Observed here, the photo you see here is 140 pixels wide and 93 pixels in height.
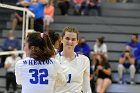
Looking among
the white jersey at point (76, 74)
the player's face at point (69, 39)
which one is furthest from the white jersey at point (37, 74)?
the player's face at point (69, 39)

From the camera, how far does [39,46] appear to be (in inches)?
128

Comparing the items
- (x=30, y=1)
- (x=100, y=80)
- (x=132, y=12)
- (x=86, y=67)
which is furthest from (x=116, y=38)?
(x=86, y=67)

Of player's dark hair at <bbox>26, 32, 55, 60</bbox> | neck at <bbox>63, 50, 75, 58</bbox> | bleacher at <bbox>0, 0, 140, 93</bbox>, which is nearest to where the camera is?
player's dark hair at <bbox>26, 32, 55, 60</bbox>

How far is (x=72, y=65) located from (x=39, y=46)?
755mm

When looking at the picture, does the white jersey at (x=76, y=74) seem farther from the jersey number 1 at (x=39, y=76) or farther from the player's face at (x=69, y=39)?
the jersey number 1 at (x=39, y=76)

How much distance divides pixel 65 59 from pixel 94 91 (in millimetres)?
6298

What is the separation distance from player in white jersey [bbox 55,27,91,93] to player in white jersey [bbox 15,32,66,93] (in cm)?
42

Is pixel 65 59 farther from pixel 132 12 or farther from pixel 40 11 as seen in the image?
pixel 132 12

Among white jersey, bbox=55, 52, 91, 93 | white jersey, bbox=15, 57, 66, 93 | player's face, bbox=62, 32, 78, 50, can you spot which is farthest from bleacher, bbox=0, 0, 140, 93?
white jersey, bbox=15, 57, 66, 93

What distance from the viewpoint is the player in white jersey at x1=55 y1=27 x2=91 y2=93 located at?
384cm

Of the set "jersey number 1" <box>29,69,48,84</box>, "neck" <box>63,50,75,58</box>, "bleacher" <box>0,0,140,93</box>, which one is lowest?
"bleacher" <box>0,0,140,93</box>

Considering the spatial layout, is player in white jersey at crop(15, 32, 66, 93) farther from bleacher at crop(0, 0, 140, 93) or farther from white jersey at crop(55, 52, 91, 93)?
bleacher at crop(0, 0, 140, 93)

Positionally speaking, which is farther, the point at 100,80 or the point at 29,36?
the point at 100,80

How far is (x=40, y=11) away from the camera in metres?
10.3
